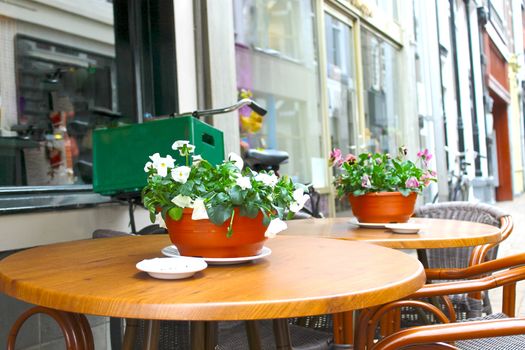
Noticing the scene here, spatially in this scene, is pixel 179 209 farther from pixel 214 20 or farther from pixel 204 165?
pixel 214 20

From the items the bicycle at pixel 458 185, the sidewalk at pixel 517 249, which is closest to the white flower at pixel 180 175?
the sidewalk at pixel 517 249

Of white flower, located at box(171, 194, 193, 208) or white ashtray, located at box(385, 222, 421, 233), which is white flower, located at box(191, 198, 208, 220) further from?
white ashtray, located at box(385, 222, 421, 233)

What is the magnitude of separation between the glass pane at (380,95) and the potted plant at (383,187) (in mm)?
3977

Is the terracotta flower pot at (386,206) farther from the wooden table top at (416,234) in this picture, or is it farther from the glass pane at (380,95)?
the glass pane at (380,95)

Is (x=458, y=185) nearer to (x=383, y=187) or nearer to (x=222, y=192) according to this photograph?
(x=383, y=187)

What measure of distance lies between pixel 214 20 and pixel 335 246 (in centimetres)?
213

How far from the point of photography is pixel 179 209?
3.62 feet

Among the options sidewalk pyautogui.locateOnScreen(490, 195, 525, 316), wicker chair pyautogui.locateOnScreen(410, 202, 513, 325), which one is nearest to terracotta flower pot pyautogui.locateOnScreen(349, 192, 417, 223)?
wicker chair pyautogui.locateOnScreen(410, 202, 513, 325)

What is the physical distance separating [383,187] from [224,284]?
111 cm

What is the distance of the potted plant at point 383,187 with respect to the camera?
1.92 m

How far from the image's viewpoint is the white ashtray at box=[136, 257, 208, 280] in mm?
987

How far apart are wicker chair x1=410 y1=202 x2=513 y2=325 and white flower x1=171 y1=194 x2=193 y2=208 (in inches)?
38.7

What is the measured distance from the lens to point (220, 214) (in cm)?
106

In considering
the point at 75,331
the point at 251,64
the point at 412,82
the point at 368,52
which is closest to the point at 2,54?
the point at 75,331
